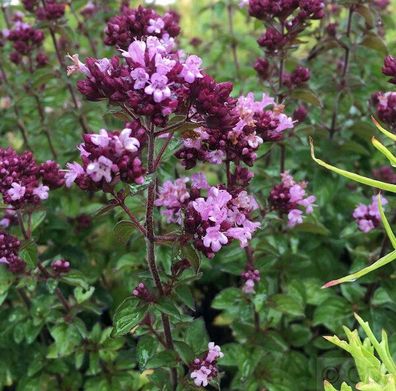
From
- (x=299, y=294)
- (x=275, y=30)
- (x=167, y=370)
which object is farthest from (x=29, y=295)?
(x=275, y=30)

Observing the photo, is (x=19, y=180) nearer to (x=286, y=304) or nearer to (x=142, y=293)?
(x=142, y=293)

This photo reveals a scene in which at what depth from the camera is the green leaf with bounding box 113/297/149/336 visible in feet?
4.87

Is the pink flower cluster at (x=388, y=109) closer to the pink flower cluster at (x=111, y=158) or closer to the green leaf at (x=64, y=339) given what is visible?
the pink flower cluster at (x=111, y=158)

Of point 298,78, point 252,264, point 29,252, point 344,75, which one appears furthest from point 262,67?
point 29,252

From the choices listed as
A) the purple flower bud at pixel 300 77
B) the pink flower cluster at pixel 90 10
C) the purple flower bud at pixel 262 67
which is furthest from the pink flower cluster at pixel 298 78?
the pink flower cluster at pixel 90 10

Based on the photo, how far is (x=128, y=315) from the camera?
5.02ft

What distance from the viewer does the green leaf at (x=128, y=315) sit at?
149 centimetres

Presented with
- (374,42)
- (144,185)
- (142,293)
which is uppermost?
(144,185)

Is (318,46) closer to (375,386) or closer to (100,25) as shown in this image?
(100,25)

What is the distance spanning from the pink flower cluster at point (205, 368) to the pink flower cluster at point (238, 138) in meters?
Answer: 0.51

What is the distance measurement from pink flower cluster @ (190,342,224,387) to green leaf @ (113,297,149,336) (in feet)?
0.71

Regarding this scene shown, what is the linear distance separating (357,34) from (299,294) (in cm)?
117

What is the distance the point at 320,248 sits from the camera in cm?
254

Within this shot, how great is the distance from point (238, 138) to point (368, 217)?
2.41ft
